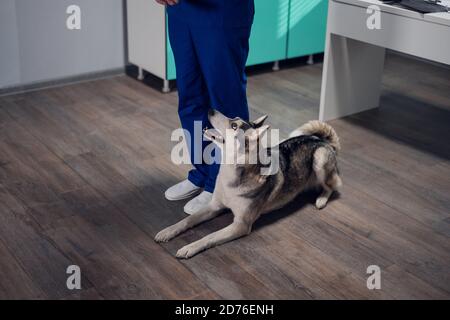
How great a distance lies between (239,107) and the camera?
2465 mm

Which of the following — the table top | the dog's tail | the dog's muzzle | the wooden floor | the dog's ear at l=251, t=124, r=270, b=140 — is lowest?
the wooden floor

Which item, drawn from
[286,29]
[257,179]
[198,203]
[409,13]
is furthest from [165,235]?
[286,29]

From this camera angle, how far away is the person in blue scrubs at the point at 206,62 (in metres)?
2.26

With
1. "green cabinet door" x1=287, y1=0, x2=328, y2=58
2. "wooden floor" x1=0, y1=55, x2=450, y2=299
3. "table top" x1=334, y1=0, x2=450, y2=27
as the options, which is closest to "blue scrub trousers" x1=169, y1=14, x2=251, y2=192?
"wooden floor" x1=0, y1=55, x2=450, y2=299

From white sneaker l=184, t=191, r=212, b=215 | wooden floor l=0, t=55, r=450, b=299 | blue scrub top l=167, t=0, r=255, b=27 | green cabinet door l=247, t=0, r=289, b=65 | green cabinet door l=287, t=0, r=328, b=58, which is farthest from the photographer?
green cabinet door l=287, t=0, r=328, b=58

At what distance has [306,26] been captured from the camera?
421cm

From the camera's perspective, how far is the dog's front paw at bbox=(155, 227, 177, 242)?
2334 millimetres

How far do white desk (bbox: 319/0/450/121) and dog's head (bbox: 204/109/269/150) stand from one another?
1.15m

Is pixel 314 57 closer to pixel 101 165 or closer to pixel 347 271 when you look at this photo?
pixel 101 165

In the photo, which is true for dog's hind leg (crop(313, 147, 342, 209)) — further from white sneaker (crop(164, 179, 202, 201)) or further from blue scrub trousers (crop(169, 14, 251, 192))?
white sneaker (crop(164, 179, 202, 201))

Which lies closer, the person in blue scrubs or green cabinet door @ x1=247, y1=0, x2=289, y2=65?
the person in blue scrubs

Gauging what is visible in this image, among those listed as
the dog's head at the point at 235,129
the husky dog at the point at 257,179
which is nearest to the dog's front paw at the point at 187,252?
the husky dog at the point at 257,179

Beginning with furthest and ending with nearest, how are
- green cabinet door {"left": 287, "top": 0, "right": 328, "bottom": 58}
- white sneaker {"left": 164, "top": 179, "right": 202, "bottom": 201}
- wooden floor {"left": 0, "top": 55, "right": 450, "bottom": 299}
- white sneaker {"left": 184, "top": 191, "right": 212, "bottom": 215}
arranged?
green cabinet door {"left": 287, "top": 0, "right": 328, "bottom": 58} → white sneaker {"left": 164, "top": 179, "right": 202, "bottom": 201} → white sneaker {"left": 184, "top": 191, "right": 212, "bottom": 215} → wooden floor {"left": 0, "top": 55, "right": 450, "bottom": 299}

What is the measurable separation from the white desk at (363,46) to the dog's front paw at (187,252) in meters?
1.52
